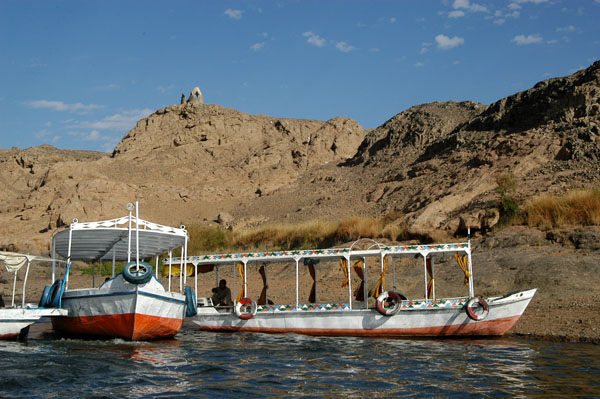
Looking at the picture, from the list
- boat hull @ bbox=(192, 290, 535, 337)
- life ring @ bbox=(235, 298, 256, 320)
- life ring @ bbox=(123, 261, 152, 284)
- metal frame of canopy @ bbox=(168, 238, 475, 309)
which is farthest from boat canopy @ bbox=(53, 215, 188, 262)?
boat hull @ bbox=(192, 290, 535, 337)

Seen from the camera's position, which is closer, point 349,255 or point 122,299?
point 122,299

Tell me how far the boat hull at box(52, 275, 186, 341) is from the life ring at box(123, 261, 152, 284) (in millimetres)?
186

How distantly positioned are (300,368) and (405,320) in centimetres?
426

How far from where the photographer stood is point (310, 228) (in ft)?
97.7

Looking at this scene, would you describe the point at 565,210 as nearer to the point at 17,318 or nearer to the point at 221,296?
the point at 221,296

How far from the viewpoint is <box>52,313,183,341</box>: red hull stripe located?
13.7 metres

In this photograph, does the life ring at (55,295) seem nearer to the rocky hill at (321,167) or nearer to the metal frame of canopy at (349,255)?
the metal frame of canopy at (349,255)

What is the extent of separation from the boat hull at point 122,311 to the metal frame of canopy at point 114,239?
77cm

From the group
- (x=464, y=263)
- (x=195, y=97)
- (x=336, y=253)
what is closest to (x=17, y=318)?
(x=336, y=253)

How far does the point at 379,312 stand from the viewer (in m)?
14.5

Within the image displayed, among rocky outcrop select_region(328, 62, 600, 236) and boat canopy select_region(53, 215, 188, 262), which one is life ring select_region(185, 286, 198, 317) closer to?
boat canopy select_region(53, 215, 188, 262)

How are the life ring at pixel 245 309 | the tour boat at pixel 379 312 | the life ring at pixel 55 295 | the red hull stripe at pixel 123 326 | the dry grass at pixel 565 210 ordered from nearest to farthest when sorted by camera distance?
the red hull stripe at pixel 123 326, the tour boat at pixel 379 312, the life ring at pixel 55 295, the life ring at pixel 245 309, the dry grass at pixel 565 210

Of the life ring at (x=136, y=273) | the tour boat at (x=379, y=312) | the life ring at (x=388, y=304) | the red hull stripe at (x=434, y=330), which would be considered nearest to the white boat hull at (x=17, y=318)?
the life ring at (x=136, y=273)

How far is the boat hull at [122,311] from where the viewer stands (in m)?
13.5
